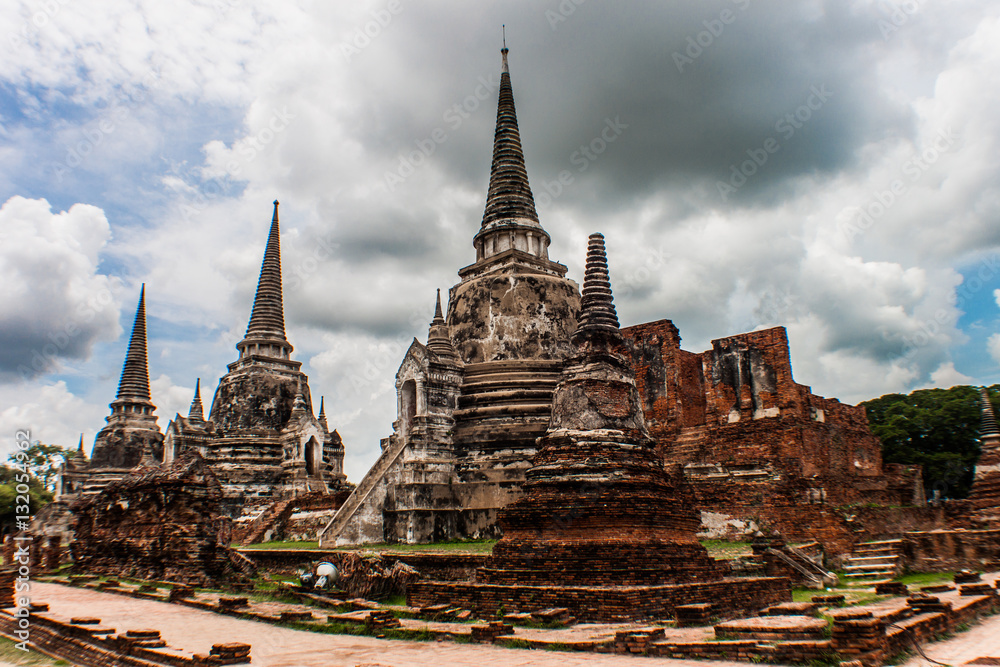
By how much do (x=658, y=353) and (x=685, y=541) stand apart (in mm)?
12328

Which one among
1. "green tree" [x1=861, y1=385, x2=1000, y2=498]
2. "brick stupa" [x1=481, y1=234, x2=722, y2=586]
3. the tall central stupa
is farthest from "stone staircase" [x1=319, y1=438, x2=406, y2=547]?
"green tree" [x1=861, y1=385, x2=1000, y2=498]

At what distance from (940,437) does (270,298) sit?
3563 centimetres

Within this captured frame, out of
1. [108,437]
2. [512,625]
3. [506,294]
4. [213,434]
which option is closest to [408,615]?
[512,625]

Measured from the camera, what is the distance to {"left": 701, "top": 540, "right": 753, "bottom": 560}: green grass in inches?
528

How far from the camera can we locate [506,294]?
21672 millimetres

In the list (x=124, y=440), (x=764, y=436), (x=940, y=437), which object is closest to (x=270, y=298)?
(x=124, y=440)

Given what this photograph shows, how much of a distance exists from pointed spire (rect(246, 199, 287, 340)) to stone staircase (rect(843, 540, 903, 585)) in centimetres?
2400

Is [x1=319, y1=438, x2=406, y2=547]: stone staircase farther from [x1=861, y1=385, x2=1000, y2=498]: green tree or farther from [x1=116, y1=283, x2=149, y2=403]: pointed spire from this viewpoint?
[x1=861, y1=385, x2=1000, y2=498]: green tree

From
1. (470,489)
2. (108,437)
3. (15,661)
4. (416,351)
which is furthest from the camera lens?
(108,437)

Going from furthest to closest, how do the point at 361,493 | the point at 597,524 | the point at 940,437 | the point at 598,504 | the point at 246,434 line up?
1. the point at 940,437
2. the point at 246,434
3. the point at 361,493
4. the point at 598,504
5. the point at 597,524

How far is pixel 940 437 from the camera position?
130 ft

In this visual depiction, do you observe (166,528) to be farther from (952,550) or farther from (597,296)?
(952,550)

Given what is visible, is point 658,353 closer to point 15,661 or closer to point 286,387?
point 286,387

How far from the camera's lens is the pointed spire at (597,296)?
525 inches
